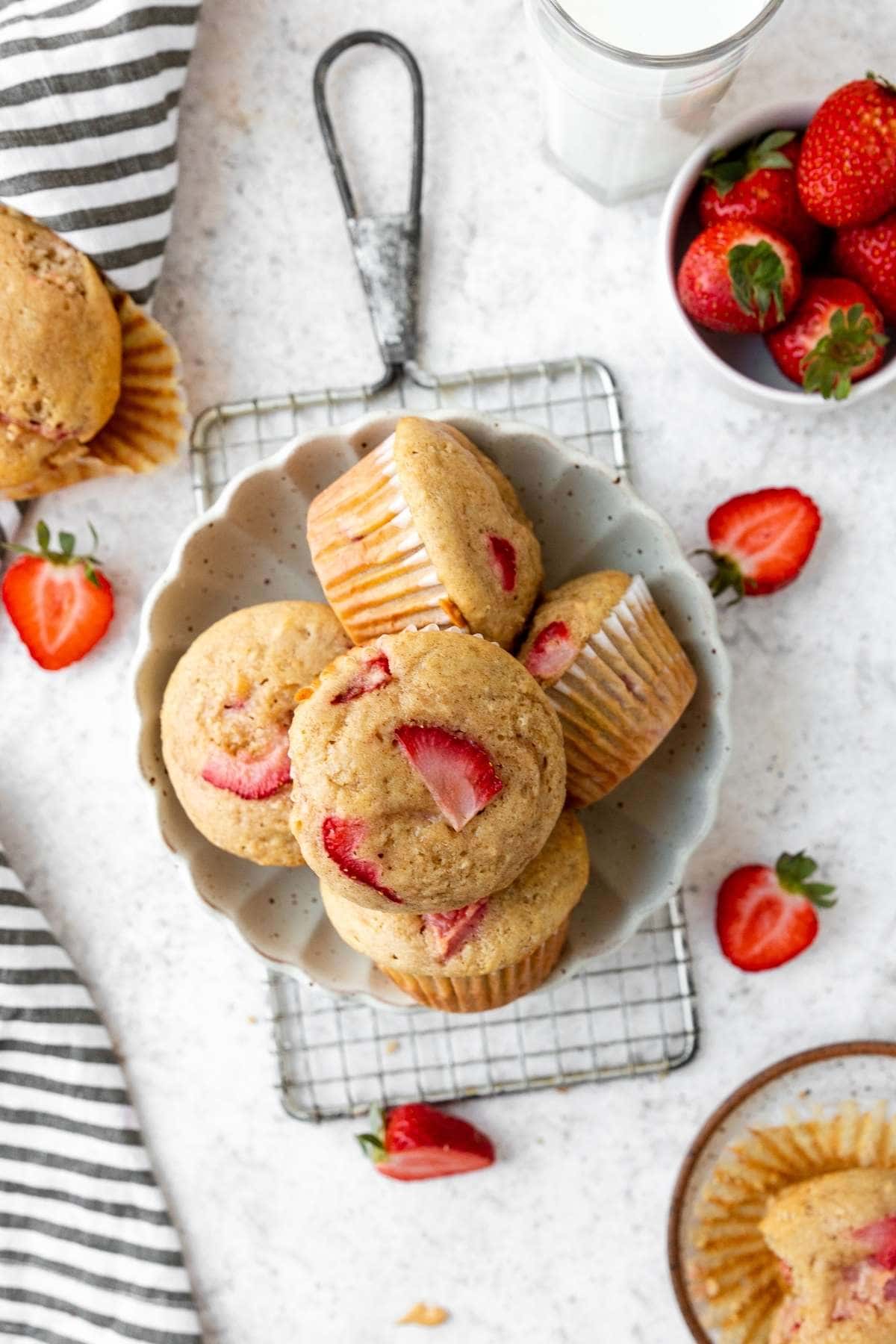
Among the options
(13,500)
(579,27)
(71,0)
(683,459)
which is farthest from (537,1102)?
(71,0)

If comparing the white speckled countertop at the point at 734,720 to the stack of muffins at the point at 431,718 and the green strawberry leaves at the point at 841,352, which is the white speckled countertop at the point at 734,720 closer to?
the green strawberry leaves at the point at 841,352

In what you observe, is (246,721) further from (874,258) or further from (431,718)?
(874,258)

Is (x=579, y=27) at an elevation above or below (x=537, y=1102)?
above

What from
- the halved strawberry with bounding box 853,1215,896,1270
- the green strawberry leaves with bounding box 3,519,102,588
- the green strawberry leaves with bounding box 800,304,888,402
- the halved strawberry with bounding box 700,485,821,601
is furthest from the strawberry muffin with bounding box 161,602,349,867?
the halved strawberry with bounding box 853,1215,896,1270

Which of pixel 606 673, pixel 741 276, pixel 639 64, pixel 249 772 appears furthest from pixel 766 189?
pixel 249 772

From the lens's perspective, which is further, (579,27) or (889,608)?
(889,608)

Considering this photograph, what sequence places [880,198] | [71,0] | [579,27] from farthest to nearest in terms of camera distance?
1. [71,0]
2. [880,198]
3. [579,27]

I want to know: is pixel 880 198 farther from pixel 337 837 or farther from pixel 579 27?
pixel 337 837

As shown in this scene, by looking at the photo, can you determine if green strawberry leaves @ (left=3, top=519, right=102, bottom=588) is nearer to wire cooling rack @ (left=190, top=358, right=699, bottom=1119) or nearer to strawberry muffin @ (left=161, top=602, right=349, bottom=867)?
wire cooling rack @ (left=190, top=358, right=699, bottom=1119)
